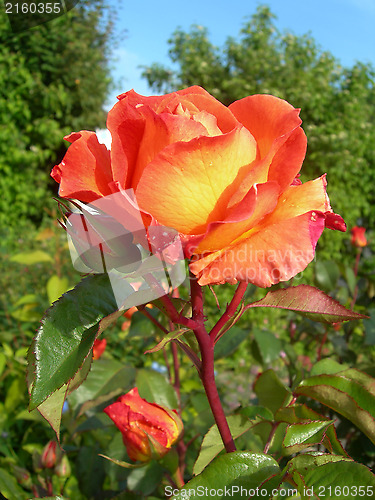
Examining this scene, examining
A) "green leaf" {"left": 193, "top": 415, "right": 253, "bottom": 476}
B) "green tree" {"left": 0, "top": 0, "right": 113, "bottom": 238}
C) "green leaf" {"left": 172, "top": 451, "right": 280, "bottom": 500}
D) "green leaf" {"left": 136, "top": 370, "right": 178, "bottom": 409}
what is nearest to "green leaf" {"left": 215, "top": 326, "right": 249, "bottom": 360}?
"green leaf" {"left": 136, "top": 370, "right": 178, "bottom": 409}

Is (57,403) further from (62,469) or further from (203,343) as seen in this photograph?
(62,469)

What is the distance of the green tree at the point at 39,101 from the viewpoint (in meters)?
4.65

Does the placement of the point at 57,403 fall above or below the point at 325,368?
above

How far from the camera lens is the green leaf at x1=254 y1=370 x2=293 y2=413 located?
1.86ft

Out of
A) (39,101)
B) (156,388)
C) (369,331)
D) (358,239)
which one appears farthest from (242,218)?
(39,101)

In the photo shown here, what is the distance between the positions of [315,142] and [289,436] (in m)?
5.10

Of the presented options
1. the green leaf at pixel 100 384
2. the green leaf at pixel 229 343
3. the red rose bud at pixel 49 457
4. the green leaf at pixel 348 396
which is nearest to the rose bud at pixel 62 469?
the red rose bud at pixel 49 457

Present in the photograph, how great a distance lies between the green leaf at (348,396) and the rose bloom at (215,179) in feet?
0.57

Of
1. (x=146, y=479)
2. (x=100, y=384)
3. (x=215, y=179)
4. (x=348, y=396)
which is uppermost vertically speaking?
(x=215, y=179)

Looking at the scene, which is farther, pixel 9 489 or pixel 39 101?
pixel 39 101

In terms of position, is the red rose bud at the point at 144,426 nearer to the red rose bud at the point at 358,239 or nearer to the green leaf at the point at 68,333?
the green leaf at the point at 68,333

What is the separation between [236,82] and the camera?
546 cm

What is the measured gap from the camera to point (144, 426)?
0.53m

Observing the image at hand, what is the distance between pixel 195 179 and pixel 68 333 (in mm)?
153
